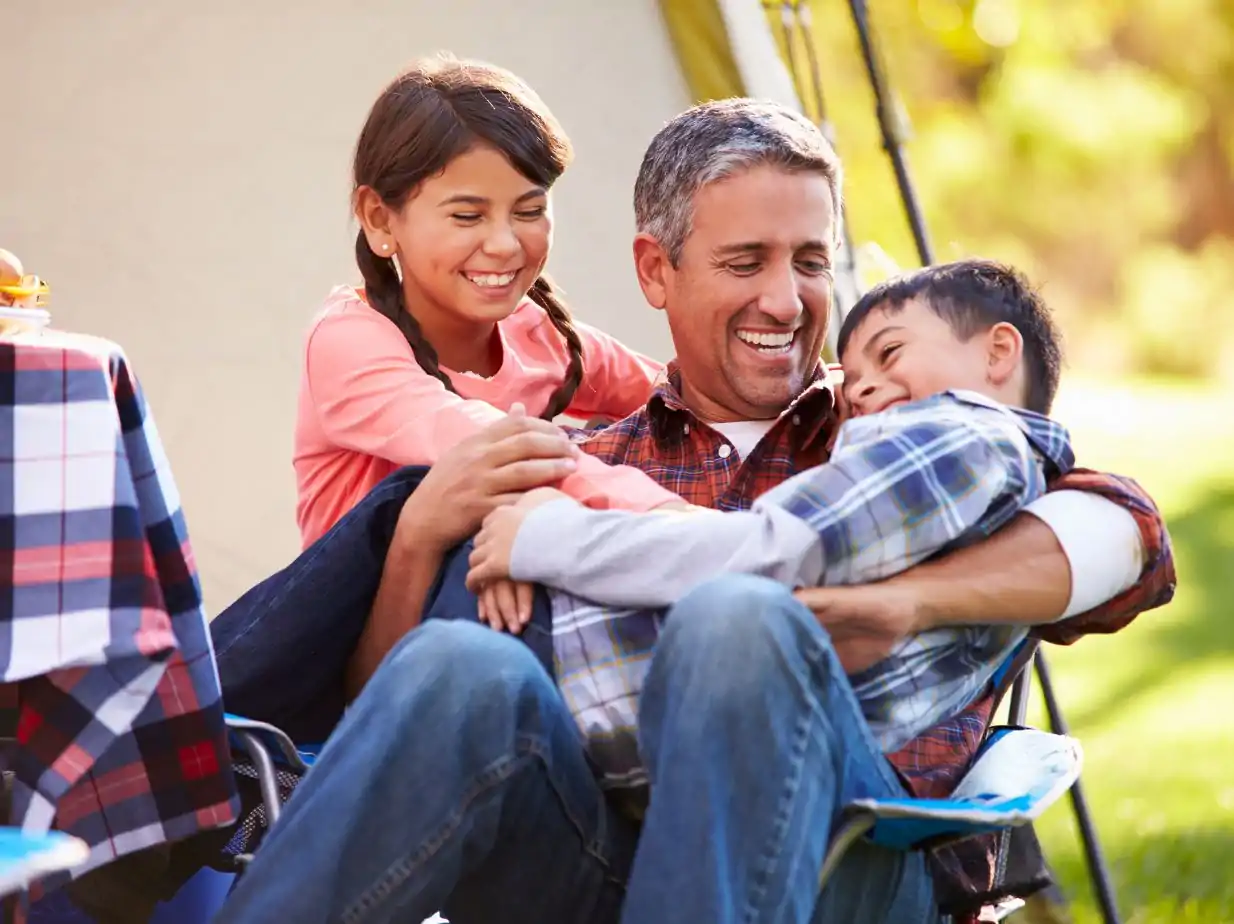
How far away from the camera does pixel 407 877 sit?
64.2 inches

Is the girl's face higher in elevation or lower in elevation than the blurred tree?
higher

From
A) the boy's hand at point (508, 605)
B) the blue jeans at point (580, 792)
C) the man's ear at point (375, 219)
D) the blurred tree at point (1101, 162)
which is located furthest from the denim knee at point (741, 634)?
the blurred tree at point (1101, 162)

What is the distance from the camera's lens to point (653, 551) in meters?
1.82

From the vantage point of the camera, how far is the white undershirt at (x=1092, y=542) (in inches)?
72.7

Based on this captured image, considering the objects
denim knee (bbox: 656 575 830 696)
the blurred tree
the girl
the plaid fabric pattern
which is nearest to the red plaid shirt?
the girl

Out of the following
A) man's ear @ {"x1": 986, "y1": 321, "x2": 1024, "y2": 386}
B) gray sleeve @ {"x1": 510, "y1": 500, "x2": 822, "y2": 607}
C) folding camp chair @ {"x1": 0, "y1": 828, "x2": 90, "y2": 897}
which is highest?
folding camp chair @ {"x1": 0, "y1": 828, "x2": 90, "y2": 897}

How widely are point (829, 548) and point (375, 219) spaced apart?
3.59 ft

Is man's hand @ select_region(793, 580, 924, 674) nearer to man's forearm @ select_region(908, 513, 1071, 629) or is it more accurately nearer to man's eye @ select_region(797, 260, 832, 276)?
man's forearm @ select_region(908, 513, 1071, 629)

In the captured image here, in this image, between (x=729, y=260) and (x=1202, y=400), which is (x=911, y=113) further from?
(x=729, y=260)

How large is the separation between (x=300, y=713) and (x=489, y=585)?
38 centimetres

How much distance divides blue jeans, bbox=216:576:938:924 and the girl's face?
0.84 m

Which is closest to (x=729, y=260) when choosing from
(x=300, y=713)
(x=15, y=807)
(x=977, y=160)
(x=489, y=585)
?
(x=489, y=585)

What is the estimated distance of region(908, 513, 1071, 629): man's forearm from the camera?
1790mm

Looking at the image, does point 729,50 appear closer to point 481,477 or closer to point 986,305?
point 986,305
